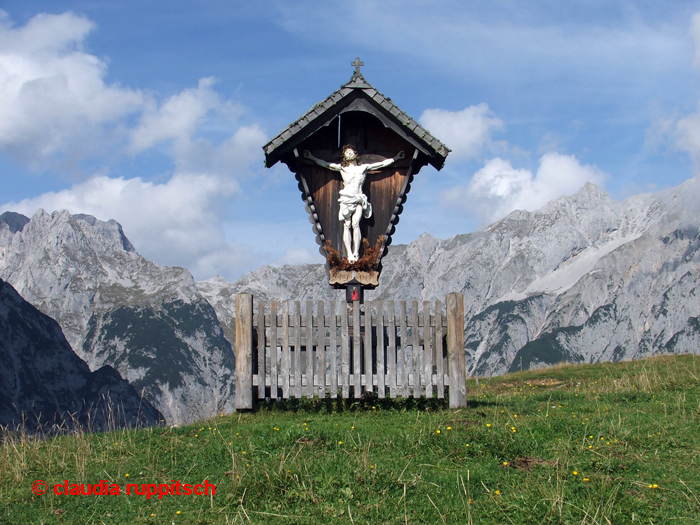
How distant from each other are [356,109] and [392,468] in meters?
8.64

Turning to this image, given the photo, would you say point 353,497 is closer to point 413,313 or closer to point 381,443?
point 381,443

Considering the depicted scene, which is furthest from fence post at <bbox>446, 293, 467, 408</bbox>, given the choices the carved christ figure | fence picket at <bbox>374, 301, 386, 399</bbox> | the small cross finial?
the small cross finial

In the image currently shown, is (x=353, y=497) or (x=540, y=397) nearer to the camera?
(x=353, y=497)

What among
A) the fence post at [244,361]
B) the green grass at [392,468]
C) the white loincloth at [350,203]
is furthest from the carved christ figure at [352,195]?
the green grass at [392,468]

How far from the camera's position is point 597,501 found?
261 inches

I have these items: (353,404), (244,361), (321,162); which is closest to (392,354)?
(353,404)

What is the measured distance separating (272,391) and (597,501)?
700cm

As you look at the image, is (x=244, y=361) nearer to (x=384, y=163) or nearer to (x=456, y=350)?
(x=456, y=350)

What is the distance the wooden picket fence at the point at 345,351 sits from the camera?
12367 millimetres

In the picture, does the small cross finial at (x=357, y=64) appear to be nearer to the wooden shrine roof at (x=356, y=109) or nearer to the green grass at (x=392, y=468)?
the wooden shrine roof at (x=356, y=109)

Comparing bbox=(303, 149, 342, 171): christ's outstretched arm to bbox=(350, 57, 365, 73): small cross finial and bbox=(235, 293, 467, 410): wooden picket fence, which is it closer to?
bbox=(350, 57, 365, 73): small cross finial

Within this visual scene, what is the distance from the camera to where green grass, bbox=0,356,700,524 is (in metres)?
6.77

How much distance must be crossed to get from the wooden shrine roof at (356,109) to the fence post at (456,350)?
139 inches

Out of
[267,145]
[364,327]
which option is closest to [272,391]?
[364,327]
